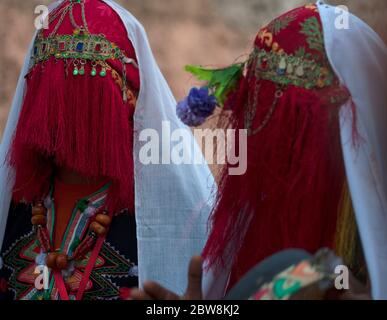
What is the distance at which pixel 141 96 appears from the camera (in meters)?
2.62

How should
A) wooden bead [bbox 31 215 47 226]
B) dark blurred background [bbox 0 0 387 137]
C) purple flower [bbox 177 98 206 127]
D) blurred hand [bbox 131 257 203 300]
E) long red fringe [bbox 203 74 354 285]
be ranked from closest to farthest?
blurred hand [bbox 131 257 203 300] < long red fringe [bbox 203 74 354 285] < purple flower [bbox 177 98 206 127] < wooden bead [bbox 31 215 47 226] < dark blurred background [bbox 0 0 387 137]

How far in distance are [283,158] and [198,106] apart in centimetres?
31

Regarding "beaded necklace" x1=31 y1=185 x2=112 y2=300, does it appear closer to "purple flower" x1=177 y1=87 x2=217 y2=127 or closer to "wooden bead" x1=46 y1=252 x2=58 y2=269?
"wooden bead" x1=46 y1=252 x2=58 y2=269

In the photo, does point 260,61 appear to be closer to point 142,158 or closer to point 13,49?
point 142,158

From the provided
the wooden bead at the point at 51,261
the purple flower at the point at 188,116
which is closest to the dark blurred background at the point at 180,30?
the wooden bead at the point at 51,261

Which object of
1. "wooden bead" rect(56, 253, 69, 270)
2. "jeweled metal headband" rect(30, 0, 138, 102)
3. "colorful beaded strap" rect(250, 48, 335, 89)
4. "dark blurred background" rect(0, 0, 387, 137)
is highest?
"dark blurred background" rect(0, 0, 387, 137)

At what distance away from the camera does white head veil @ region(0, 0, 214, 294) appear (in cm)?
249

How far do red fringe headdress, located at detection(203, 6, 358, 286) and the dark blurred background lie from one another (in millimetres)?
2942

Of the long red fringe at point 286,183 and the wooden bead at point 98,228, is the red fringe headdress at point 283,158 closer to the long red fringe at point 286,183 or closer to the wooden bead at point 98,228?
the long red fringe at point 286,183

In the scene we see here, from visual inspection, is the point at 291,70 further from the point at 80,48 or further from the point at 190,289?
the point at 80,48

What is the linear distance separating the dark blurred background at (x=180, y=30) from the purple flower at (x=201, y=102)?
2.85 metres

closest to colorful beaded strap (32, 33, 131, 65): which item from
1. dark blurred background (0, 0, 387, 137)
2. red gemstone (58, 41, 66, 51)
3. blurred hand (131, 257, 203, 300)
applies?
red gemstone (58, 41, 66, 51)
